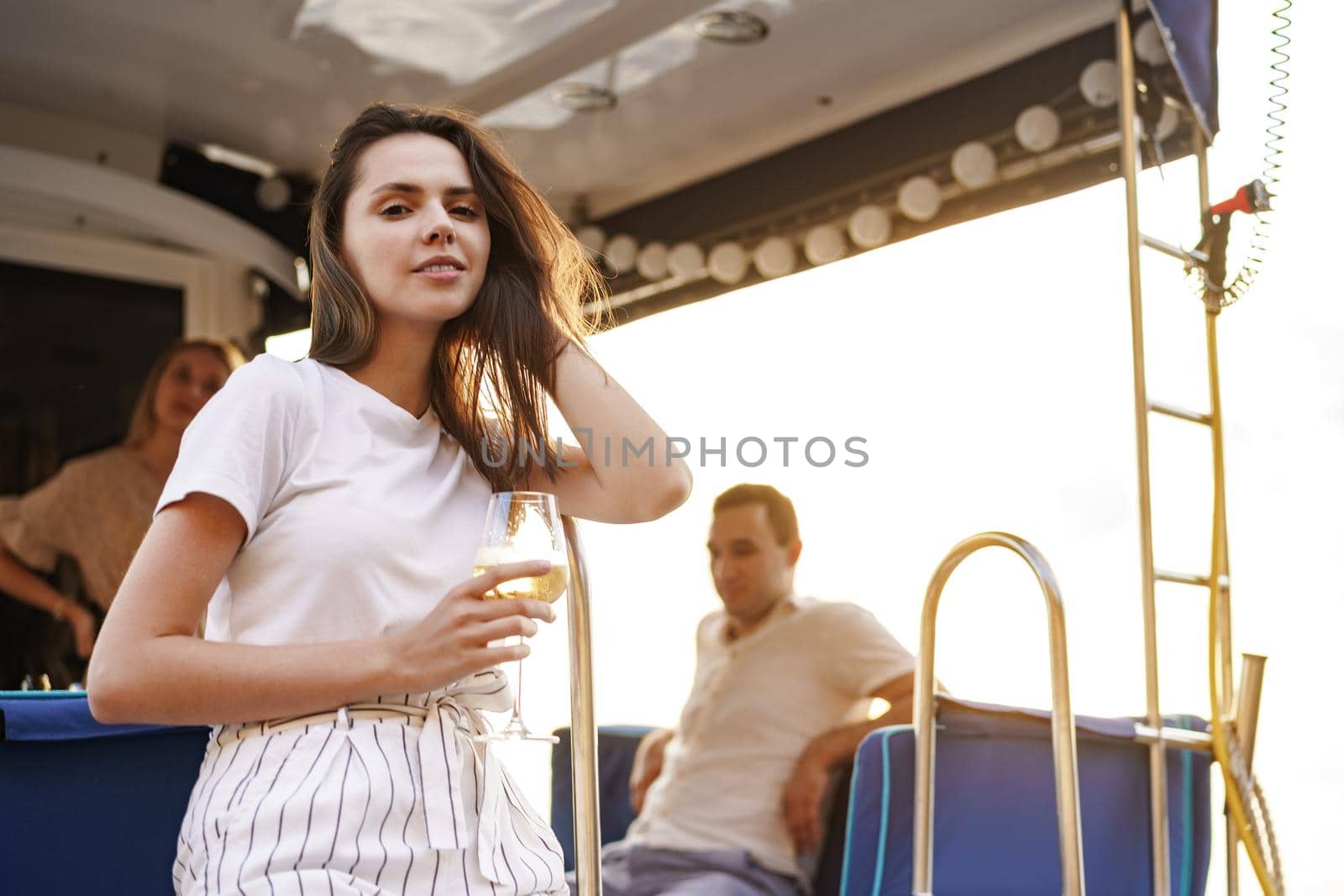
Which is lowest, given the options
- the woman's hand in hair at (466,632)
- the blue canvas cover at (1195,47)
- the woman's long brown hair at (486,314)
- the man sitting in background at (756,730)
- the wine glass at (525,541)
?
the man sitting in background at (756,730)

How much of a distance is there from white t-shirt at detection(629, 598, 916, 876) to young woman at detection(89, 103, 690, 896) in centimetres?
206

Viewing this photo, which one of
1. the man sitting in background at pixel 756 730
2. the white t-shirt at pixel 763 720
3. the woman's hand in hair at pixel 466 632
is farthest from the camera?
the white t-shirt at pixel 763 720

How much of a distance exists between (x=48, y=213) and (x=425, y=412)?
4601 mm

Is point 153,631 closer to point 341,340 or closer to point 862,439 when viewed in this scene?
point 341,340

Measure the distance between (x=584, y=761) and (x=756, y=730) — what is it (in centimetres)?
218

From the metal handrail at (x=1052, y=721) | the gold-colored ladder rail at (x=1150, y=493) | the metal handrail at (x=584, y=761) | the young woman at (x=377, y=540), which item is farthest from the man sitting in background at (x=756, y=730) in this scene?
the young woman at (x=377, y=540)

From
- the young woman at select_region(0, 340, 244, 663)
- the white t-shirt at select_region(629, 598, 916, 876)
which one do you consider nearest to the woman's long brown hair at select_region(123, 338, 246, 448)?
the young woman at select_region(0, 340, 244, 663)

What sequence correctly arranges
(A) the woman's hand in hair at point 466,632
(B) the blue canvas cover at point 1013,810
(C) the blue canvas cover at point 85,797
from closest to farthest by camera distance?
(A) the woman's hand in hair at point 466,632, (C) the blue canvas cover at point 85,797, (B) the blue canvas cover at point 1013,810

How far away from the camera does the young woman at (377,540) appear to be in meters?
1.07

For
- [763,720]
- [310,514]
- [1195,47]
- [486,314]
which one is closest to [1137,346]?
[1195,47]

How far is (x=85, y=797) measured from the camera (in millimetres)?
1301

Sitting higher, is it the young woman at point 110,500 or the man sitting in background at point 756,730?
the young woman at point 110,500

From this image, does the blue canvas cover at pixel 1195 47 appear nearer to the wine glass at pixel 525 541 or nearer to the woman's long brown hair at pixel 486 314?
the woman's long brown hair at pixel 486 314

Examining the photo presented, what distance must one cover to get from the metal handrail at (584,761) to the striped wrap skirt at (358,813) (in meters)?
0.11
